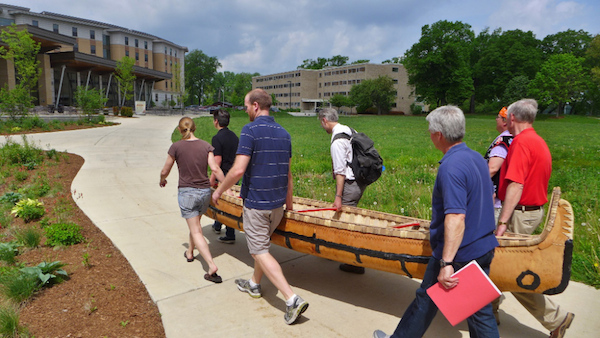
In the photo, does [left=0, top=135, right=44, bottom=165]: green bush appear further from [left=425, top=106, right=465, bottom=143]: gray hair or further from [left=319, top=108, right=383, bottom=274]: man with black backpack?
[left=425, top=106, right=465, bottom=143]: gray hair

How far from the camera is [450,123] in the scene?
2662 millimetres

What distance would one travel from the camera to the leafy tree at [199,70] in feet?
368

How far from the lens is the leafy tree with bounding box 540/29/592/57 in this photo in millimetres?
76188

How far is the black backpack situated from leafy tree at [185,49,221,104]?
111m

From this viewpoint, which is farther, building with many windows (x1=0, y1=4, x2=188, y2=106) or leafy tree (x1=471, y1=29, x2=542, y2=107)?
leafy tree (x1=471, y1=29, x2=542, y2=107)

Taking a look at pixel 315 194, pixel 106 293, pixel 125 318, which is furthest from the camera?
pixel 315 194

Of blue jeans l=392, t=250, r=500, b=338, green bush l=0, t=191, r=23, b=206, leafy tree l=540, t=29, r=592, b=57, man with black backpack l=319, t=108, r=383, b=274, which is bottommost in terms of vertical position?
green bush l=0, t=191, r=23, b=206

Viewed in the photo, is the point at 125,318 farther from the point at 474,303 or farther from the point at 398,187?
the point at 398,187

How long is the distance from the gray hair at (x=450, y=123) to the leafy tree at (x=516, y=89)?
234 ft

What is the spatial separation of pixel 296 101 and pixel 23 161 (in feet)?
341

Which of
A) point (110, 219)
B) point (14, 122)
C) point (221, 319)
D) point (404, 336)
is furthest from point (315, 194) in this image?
point (14, 122)

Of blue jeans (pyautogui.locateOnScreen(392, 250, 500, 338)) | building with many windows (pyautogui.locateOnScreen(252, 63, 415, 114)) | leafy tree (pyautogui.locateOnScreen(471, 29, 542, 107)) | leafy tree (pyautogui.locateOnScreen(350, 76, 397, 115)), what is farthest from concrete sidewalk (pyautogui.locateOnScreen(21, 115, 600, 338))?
building with many windows (pyautogui.locateOnScreen(252, 63, 415, 114))

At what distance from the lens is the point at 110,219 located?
6.87 m

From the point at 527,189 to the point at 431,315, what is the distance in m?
1.60
